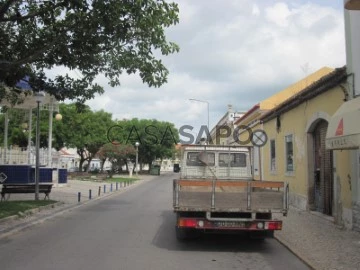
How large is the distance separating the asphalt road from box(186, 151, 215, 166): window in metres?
1.88

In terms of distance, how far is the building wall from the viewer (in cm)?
1278

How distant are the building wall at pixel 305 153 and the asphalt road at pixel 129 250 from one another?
3167 millimetres

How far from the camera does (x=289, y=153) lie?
766 inches

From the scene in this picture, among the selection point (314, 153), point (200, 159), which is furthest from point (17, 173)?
point (314, 153)

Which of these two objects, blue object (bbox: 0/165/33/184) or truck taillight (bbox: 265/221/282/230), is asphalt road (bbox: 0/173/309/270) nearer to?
truck taillight (bbox: 265/221/282/230)

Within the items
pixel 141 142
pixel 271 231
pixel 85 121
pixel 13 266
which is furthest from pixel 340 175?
pixel 141 142

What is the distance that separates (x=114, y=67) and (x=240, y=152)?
431cm

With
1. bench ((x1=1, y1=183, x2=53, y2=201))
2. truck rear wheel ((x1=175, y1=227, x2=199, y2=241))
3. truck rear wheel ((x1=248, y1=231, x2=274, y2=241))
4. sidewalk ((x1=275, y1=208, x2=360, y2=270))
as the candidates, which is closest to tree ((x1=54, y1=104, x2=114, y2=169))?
bench ((x1=1, y1=183, x2=53, y2=201))

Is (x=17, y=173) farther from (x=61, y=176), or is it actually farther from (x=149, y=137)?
(x=149, y=137)

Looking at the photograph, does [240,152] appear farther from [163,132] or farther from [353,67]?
[163,132]

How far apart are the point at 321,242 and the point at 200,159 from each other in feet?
12.1

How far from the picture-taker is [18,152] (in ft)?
89.2

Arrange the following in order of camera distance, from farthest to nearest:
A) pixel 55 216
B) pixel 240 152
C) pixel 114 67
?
pixel 55 216
pixel 114 67
pixel 240 152

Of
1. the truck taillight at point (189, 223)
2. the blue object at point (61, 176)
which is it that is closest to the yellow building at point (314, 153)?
the truck taillight at point (189, 223)
